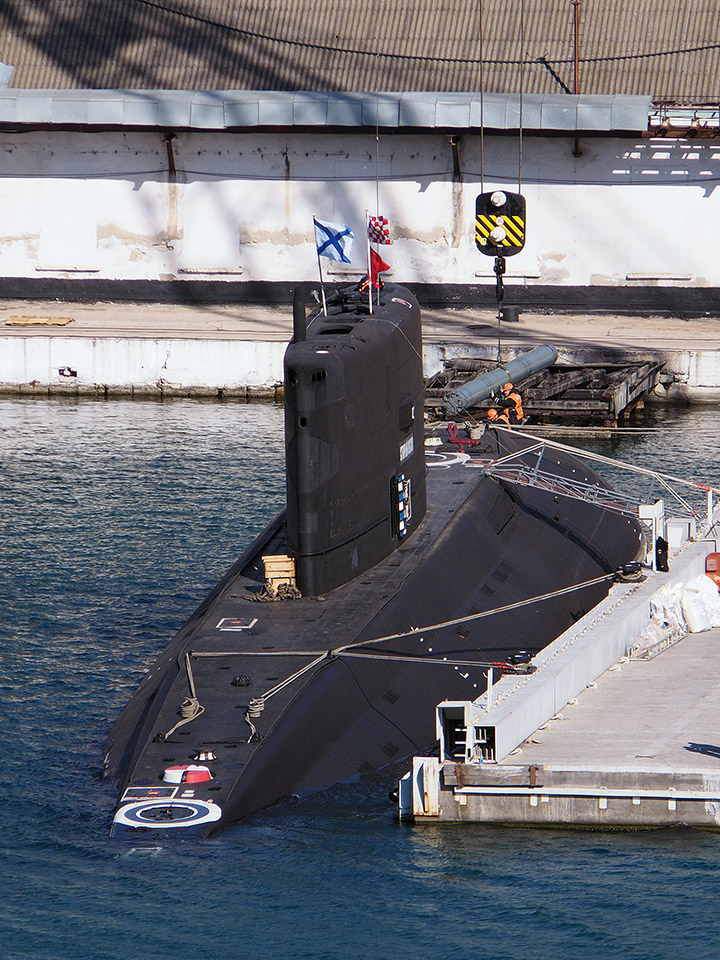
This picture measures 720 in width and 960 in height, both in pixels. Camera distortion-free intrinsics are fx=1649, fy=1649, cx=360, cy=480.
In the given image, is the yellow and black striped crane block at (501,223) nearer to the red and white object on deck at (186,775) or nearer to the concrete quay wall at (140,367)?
the concrete quay wall at (140,367)

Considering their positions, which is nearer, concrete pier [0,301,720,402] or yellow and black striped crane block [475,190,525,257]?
concrete pier [0,301,720,402]

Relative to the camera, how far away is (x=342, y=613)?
21312 millimetres

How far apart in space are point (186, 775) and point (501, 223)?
3340cm

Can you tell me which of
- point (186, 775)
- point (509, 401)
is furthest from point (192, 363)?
point (186, 775)

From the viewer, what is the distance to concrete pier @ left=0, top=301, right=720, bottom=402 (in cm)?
4500

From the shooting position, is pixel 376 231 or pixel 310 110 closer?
pixel 376 231

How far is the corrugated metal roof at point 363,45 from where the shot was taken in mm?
52375

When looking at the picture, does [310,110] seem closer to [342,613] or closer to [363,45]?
[363,45]

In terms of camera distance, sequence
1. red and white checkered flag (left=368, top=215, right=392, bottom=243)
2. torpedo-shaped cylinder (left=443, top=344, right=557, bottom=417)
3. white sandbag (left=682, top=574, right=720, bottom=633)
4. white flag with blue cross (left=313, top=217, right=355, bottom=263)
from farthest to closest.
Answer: torpedo-shaped cylinder (left=443, top=344, right=557, bottom=417), white sandbag (left=682, top=574, right=720, bottom=633), red and white checkered flag (left=368, top=215, right=392, bottom=243), white flag with blue cross (left=313, top=217, right=355, bottom=263)

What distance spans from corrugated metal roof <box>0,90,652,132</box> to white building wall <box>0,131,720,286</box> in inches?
60.7

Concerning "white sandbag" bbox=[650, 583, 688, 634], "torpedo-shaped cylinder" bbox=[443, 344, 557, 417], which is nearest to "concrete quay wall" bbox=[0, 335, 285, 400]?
"torpedo-shaped cylinder" bbox=[443, 344, 557, 417]

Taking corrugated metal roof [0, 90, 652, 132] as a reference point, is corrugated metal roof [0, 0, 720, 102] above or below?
above

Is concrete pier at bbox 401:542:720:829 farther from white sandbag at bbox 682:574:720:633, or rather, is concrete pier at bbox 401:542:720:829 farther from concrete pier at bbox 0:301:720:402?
concrete pier at bbox 0:301:720:402

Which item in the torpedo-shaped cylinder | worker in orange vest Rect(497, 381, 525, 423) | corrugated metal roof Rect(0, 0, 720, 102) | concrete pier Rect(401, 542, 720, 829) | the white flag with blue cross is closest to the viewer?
concrete pier Rect(401, 542, 720, 829)
